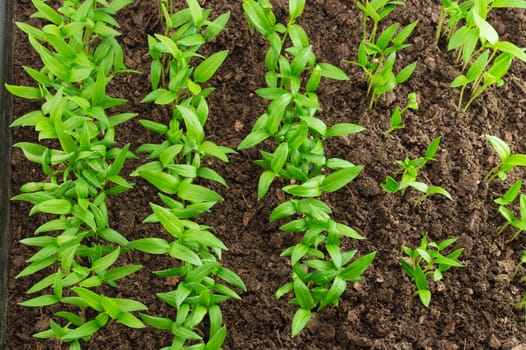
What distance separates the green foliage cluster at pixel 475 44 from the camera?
1.79 m

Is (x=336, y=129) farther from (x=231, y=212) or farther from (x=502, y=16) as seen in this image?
(x=502, y=16)

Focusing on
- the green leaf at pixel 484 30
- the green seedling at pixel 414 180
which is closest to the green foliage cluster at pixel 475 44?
the green leaf at pixel 484 30

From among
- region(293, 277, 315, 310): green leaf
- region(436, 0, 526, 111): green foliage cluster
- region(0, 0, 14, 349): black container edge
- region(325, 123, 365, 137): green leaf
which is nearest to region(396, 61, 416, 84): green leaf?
region(436, 0, 526, 111): green foliage cluster

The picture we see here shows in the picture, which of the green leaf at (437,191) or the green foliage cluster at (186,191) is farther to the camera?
the green leaf at (437,191)

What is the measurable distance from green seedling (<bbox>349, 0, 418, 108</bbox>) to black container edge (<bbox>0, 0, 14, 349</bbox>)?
99 cm

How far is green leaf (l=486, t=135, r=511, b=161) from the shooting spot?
1.77 meters

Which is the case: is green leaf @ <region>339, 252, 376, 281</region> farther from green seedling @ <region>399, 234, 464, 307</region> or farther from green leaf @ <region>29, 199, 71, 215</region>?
green leaf @ <region>29, 199, 71, 215</region>

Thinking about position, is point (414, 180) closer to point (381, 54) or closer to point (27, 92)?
point (381, 54)

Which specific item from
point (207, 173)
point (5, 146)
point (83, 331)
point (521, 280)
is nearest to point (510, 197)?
point (521, 280)

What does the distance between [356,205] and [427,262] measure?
24 cm

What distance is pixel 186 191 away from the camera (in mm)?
1632

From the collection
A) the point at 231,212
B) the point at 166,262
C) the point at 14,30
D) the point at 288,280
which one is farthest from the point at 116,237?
the point at 14,30

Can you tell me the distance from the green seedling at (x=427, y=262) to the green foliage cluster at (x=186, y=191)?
0.44 metres

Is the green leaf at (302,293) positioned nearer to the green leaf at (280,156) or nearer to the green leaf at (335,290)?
the green leaf at (335,290)
